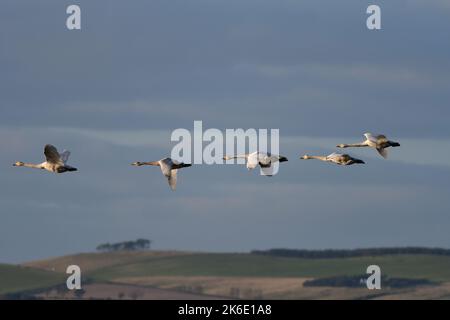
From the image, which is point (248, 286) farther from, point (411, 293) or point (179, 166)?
point (179, 166)

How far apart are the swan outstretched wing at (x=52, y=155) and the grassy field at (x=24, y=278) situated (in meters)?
67.2

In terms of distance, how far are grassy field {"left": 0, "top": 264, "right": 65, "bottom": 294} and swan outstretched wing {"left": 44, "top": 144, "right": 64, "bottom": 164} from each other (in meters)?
67.2

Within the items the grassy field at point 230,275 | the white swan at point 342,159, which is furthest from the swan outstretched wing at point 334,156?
the grassy field at point 230,275

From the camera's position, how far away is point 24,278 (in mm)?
187250

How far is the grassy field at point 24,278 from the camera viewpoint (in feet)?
601

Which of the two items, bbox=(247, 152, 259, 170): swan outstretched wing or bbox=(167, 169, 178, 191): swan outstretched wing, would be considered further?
bbox=(167, 169, 178, 191): swan outstretched wing

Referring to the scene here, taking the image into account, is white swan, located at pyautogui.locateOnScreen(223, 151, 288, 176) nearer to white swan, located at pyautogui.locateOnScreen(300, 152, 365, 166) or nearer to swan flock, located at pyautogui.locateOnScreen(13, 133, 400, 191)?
swan flock, located at pyautogui.locateOnScreen(13, 133, 400, 191)

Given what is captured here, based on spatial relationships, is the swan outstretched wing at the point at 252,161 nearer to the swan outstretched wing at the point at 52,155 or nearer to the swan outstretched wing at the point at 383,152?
the swan outstretched wing at the point at 383,152

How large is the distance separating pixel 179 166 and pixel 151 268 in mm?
81181

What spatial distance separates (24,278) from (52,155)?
73879 mm

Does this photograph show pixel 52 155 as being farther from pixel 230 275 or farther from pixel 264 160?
pixel 230 275

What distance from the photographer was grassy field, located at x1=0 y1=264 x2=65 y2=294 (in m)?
183

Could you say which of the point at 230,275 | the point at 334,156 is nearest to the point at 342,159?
the point at 334,156

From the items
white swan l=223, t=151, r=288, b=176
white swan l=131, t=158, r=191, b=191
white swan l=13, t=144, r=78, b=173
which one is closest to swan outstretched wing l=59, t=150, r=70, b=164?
white swan l=13, t=144, r=78, b=173
